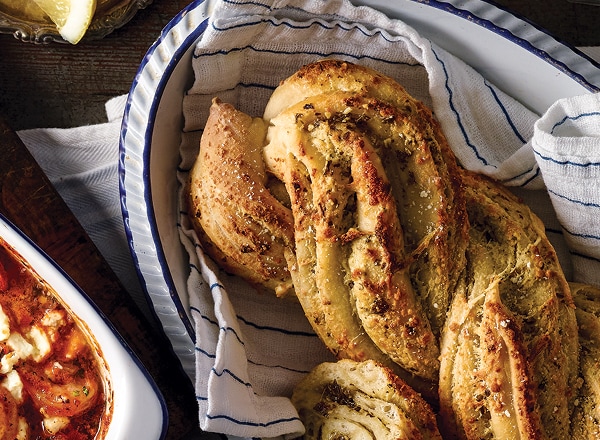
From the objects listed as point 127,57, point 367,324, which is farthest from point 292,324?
point 127,57

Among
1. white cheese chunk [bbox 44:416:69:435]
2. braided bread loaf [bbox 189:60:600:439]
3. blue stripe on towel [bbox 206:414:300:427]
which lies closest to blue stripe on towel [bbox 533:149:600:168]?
braided bread loaf [bbox 189:60:600:439]

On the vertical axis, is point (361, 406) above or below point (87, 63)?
below

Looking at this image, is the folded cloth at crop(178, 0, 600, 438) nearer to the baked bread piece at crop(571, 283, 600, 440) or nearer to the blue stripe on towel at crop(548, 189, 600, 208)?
the blue stripe on towel at crop(548, 189, 600, 208)

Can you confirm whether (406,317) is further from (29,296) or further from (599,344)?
(29,296)

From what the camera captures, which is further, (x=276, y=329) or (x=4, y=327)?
(x=276, y=329)

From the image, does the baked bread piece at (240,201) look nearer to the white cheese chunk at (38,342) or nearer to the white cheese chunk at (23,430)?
the white cheese chunk at (38,342)

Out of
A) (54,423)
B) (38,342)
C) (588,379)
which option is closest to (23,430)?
(54,423)

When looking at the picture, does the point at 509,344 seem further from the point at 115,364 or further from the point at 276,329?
the point at 115,364

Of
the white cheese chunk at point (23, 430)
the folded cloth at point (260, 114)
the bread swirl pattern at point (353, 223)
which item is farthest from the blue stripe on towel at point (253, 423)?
the white cheese chunk at point (23, 430)
